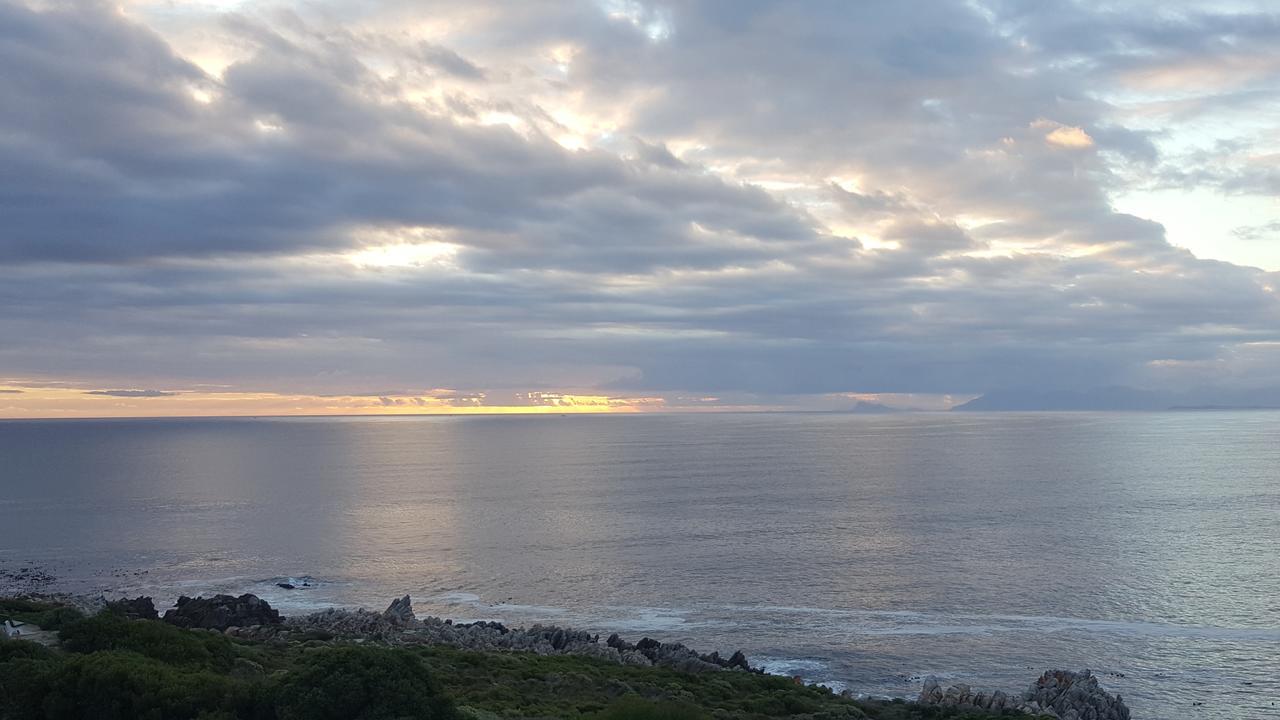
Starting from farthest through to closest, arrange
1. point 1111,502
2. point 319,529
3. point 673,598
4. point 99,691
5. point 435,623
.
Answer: point 1111,502
point 319,529
point 673,598
point 435,623
point 99,691

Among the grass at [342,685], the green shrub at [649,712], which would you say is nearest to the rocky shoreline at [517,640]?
the grass at [342,685]

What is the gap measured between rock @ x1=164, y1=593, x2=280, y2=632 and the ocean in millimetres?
5572

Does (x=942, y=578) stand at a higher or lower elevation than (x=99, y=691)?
lower

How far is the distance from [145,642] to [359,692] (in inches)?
581

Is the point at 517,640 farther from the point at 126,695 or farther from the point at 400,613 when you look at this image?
the point at 126,695

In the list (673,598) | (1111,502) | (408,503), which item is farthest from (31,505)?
(1111,502)

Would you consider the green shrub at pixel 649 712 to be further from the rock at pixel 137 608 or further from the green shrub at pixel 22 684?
the rock at pixel 137 608

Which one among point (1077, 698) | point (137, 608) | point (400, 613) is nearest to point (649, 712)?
point (1077, 698)

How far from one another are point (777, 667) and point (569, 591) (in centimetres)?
2363

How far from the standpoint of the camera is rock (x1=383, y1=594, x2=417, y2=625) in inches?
2144

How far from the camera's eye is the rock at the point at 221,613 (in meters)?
54.0

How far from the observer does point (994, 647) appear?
52.0 m

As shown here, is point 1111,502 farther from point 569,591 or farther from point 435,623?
point 435,623

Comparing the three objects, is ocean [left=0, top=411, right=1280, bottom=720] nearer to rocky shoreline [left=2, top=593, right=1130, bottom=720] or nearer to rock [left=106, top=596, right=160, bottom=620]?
rocky shoreline [left=2, top=593, right=1130, bottom=720]
